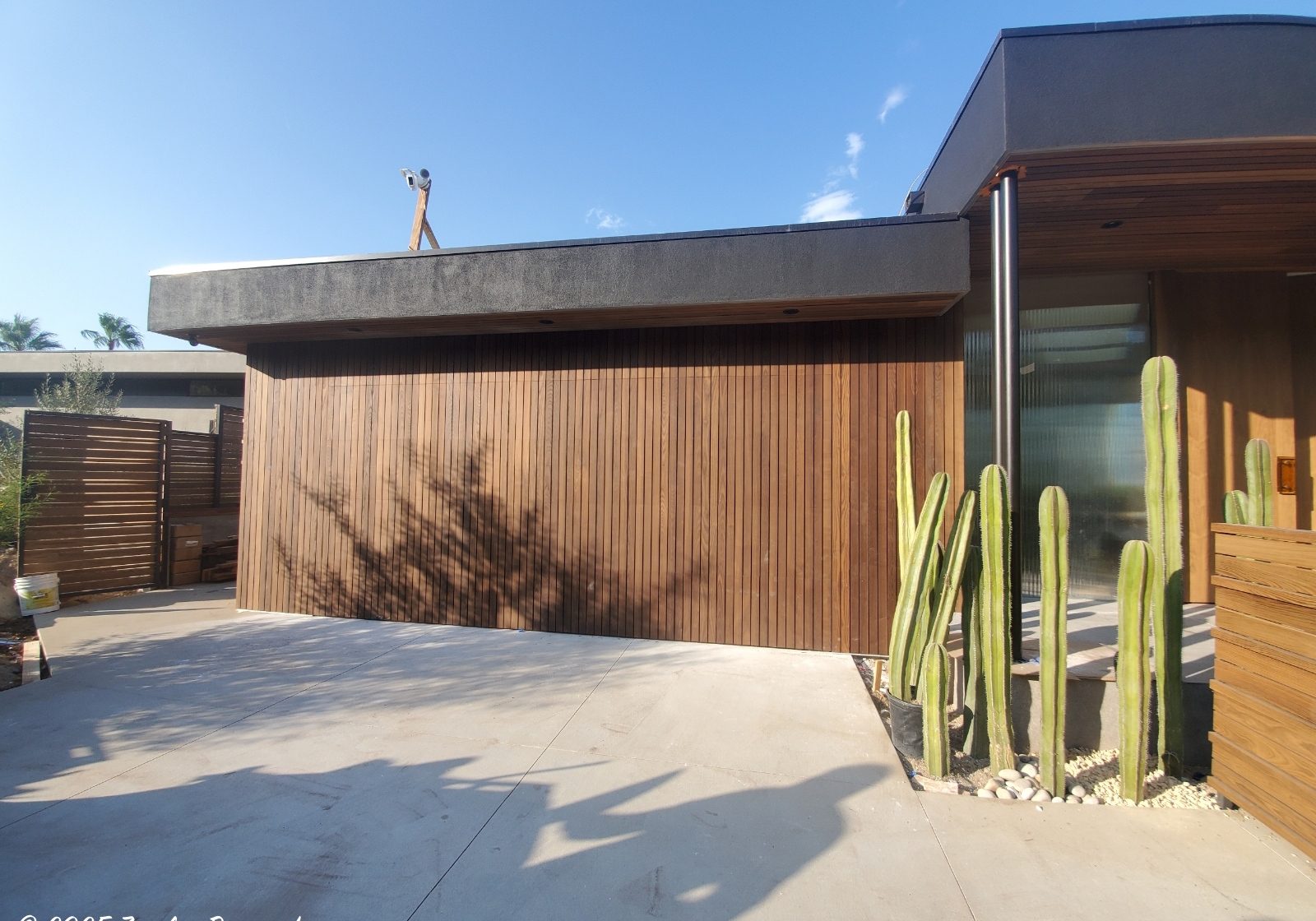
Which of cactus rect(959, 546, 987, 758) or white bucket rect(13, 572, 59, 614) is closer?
cactus rect(959, 546, 987, 758)

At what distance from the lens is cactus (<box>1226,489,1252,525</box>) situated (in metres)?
3.20

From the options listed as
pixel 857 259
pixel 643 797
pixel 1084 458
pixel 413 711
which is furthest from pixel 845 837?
pixel 1084 458

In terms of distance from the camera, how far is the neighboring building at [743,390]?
14.4 ft

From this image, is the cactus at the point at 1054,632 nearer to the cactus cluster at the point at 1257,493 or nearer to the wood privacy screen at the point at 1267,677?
the wood privacy screen at the point at 1267,677

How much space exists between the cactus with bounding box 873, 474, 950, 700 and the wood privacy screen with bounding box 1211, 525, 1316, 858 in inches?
52.0

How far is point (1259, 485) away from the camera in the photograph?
3.15 meters

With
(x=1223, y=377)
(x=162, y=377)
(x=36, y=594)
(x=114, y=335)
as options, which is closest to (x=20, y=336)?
(x=114, y=335)

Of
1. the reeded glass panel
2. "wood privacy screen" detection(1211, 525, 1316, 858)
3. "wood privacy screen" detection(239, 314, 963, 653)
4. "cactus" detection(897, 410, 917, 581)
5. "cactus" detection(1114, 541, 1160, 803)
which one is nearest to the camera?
"wood privacy screen" detection(1211, 525, 1316, 858)

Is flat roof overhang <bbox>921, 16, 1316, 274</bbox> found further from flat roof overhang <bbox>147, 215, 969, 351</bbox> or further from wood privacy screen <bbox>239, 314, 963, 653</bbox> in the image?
wood privacy screen <bbox>239, 314, 963, 653</bbox>

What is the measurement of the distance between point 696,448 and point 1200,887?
4007mm

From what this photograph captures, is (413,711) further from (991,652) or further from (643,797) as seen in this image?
(991,652)

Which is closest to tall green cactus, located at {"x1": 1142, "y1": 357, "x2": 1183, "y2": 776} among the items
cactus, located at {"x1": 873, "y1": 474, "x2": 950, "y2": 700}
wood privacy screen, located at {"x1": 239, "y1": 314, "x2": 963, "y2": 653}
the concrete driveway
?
the concrete driveway

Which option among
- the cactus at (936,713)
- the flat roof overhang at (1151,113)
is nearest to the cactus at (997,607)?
the cactus at (936,713)

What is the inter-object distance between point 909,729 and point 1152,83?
4037 mm
